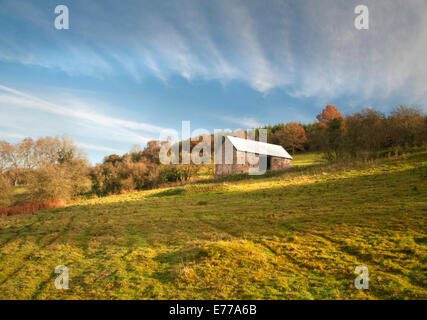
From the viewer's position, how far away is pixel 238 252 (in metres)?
6.38

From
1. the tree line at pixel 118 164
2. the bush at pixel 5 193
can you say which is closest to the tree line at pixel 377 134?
the tree line at pixel 118 164

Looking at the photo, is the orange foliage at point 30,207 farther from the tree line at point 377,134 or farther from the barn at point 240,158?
the tree line at point 377,134

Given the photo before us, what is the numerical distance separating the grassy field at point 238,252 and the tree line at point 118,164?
12.6 metres

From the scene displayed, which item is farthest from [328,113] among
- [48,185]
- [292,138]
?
[48,185]

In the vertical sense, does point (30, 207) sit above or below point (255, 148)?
below

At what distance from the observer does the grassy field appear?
4820mm

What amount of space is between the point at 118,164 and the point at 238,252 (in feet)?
Result: 119

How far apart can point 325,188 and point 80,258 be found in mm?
15380

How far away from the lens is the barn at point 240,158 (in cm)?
3394

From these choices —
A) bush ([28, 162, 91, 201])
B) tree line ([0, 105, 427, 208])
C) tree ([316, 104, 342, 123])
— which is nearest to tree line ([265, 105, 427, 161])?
tree line ([0, 105, 427, 208])

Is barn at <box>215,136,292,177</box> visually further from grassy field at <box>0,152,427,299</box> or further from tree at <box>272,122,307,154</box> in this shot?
tree at <box>272,122,307,154</box>

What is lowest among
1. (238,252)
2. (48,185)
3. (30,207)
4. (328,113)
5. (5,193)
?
(30,207)

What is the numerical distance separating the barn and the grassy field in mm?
21326

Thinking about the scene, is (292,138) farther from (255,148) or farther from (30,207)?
(30,207)
